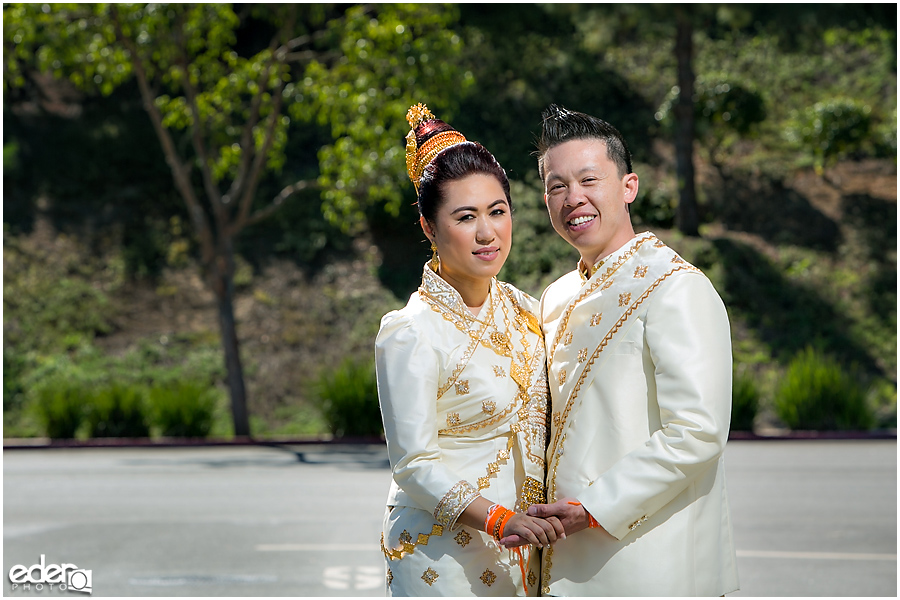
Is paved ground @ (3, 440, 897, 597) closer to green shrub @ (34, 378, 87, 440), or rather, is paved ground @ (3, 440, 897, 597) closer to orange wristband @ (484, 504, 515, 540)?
green shrub @ (34, 378, 87, 440)

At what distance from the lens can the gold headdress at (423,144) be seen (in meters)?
2.84

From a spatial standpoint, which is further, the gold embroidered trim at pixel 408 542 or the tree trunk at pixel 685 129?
the tree trunk at pixel 685 129

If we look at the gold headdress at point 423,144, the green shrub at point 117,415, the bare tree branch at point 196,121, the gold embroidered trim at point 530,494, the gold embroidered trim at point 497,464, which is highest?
the bare tree branch at point 196,121

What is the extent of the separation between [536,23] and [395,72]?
10494 mm

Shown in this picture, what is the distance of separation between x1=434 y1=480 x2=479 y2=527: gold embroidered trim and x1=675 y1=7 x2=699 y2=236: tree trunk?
1633 centimetres

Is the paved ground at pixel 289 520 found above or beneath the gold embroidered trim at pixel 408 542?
beneath

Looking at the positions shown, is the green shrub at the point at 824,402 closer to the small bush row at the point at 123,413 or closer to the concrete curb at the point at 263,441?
the concrete curb at the point at 263,441

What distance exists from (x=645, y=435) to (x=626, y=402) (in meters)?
0.11

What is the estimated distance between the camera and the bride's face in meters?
2.75

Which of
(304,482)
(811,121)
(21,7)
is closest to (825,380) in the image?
(304,482)

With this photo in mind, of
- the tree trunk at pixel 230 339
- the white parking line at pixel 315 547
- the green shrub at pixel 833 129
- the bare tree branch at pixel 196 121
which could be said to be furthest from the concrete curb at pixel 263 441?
the green shrub at pixel 833 129

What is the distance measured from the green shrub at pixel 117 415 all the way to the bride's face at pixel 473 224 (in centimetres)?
1179

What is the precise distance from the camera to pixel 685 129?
17922 mm

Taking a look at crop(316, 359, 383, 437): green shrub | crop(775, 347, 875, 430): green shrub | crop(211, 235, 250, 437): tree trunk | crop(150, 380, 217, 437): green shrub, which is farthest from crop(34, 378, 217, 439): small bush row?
crop(775, 347, 875, 430): green shrub
